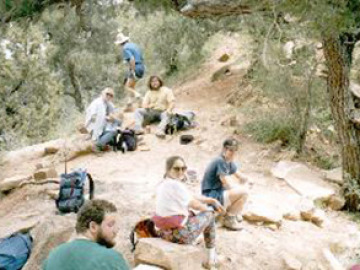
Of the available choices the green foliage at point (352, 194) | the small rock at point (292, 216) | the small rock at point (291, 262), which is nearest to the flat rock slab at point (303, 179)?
the green foliage at point (352, 194)

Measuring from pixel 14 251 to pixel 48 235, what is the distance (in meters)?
0.38

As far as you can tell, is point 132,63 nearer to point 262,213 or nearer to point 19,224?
point 19,224

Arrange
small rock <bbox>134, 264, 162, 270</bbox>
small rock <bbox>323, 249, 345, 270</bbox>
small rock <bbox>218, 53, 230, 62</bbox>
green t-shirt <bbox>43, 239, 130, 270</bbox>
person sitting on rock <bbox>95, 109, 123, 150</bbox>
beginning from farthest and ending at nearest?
small rock <bbox>218, 53, 230, 62</bbox>, person sitting on rock <bbox>95, 109, 123, 150</bbox>, small rock <bbox>323, 249, 345, 270</bbox>, small rock <bbox>134, 264, 162, 270</bbox>, green t-shirt <bbox>43, 239, 130, 270</bbox>

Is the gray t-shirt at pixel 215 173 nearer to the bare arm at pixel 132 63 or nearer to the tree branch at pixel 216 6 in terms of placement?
the tree branch at pixel 216 6

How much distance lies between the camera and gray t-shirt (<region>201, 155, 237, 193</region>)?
234 inches

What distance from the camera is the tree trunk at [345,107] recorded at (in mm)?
7059

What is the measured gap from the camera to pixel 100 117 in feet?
30.8

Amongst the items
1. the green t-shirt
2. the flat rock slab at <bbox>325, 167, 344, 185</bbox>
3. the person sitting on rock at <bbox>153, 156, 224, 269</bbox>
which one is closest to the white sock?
the person sitting on rock at <bbox>153, 156, 224, 269</bbox>

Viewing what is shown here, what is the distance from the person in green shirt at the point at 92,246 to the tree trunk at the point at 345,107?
175 inches

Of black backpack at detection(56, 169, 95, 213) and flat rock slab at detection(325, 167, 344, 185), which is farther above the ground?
black backpack at detection(56, 169, 95, 213)

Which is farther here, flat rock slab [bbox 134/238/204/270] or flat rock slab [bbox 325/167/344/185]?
flat rock slab [bbox 325/167/344/185]

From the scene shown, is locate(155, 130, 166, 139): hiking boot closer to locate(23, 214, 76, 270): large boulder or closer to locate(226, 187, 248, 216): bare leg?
locate(23, 214, 76, 270): large boulder

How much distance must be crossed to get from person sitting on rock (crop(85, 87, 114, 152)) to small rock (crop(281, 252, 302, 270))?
15.4 feet

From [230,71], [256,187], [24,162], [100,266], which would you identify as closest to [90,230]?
[100,266]
